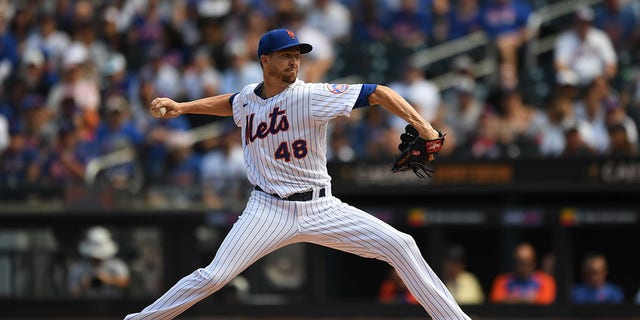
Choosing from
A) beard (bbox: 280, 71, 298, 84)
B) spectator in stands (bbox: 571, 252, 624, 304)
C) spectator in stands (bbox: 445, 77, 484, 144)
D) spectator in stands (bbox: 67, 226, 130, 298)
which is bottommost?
spectator in stands (bbox: 571, 252, 624, 304)

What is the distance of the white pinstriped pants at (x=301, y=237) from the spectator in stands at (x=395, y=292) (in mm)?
4192

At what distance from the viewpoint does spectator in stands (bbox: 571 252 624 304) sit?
9.80 m

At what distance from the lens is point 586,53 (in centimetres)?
1148

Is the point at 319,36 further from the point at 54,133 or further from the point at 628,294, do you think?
the point at 628,294

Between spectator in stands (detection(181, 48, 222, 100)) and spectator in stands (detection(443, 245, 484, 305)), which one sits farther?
spectator in stands (detection(181, 48, 222, 100))

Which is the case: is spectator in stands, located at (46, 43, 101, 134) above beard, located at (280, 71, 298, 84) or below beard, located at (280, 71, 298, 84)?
above

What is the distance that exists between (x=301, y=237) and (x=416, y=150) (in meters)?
0.79

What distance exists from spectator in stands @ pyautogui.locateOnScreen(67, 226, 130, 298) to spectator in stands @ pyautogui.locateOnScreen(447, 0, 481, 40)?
14.8 ft

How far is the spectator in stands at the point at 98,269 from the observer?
34.9 ft

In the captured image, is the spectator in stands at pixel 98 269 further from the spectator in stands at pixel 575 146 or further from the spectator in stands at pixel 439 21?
the spectator in stands at pixel 439 21

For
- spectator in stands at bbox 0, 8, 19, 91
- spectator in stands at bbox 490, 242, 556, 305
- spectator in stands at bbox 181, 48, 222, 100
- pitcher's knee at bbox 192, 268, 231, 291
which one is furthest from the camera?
spectator in stands at bbox 0, 8, 19, 91

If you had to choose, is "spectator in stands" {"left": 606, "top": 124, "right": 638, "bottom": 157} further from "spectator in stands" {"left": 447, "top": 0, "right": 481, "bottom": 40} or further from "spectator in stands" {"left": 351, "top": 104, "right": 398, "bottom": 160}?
"spectator in stands" {"left": 447, "top": 0, "right": 481, "bottom": 40}

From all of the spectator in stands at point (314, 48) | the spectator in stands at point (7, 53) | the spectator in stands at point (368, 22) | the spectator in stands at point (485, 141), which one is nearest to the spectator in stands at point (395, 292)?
the spectator in stands at point (485, 141)

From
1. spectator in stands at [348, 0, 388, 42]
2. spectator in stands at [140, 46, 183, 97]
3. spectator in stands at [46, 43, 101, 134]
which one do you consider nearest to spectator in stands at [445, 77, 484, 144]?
spectator in stands at [348, 0, 388, 42]
